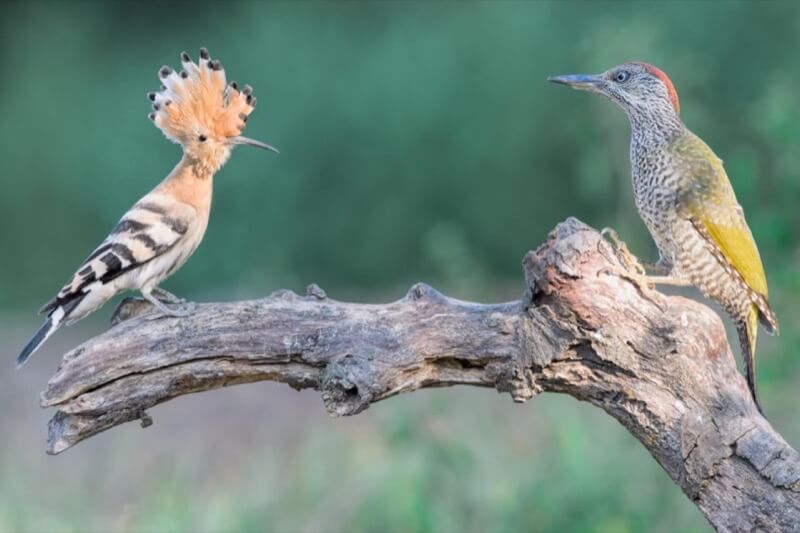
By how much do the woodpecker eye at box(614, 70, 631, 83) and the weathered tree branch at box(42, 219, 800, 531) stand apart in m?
1.04

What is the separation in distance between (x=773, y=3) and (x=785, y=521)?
646 cm

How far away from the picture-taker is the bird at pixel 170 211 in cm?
422

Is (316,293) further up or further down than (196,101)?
further down

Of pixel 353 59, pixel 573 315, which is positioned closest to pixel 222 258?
pixel 353 59

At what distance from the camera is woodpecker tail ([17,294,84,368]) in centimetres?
416

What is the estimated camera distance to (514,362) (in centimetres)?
382

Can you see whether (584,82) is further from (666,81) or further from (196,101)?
(196,101)

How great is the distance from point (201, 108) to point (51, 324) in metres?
0.89

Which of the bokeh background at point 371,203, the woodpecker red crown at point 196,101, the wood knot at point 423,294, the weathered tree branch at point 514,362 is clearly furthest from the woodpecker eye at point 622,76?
the bokeh background at point 371,203

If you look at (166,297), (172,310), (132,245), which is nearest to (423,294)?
(172,310)

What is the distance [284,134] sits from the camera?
10633 mm

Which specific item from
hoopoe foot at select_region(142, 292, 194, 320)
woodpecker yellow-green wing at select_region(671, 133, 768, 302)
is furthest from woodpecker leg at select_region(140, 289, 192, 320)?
woodpecker yellow-green wing at select_region(671, 133, 768, 302)

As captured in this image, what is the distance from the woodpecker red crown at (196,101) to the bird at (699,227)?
3.83 ft

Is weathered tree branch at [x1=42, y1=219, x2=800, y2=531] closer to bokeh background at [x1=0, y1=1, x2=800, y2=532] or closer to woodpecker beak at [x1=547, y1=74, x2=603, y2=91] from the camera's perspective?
woodpecker beak at [x1=547, y1=74, x2=603, y2=91]
